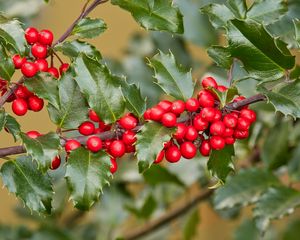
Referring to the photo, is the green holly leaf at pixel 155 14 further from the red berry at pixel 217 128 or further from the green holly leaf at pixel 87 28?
the red berry at pixel 217 128

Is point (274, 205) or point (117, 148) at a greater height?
point (117, 148)

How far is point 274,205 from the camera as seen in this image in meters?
0.96

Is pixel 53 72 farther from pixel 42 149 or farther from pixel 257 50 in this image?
pixel 257 50

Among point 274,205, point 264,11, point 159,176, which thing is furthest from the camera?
point 159,176

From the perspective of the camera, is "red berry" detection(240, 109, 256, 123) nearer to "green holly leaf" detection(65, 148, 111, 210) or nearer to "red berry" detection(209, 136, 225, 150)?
"red berry" detection(209, 136, 225, 150)

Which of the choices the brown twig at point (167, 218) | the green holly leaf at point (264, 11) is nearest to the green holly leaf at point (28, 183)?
the green holly leaf at point (264, 11)

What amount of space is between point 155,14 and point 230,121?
0.16 metres

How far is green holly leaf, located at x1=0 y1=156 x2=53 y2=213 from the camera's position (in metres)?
0.64

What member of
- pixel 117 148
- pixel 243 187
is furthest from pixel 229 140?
pixel 243 187

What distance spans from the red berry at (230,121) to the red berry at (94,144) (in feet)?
0.45

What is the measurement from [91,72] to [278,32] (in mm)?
349

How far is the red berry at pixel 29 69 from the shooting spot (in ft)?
2.00

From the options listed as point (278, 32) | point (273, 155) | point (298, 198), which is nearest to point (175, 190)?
point (273, 155)

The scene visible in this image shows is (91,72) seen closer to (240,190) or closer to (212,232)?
(240,190)
